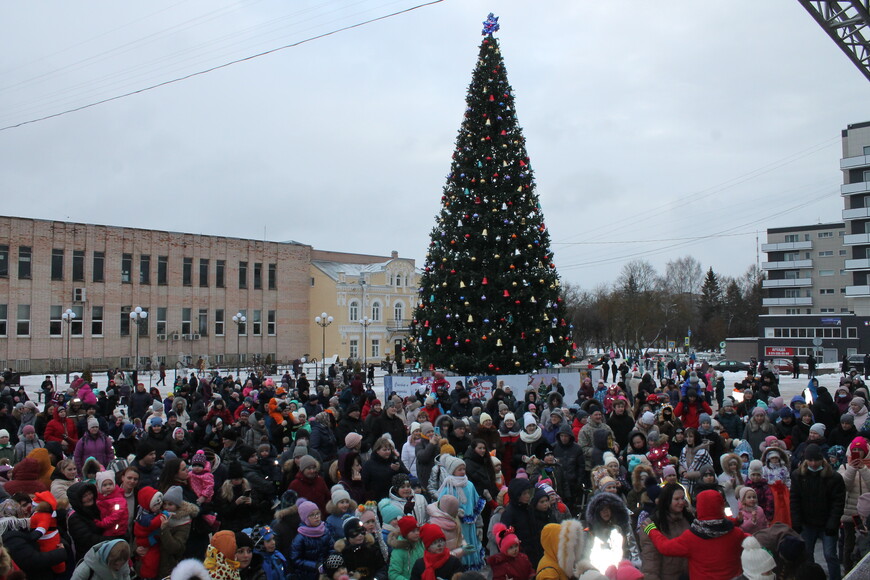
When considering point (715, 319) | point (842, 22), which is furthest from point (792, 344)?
point (842, 22)

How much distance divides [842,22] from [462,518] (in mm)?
8280

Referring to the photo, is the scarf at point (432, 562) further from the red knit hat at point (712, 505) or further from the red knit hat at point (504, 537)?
the red knit hat at point (712, 505)

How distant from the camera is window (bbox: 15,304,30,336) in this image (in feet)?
149

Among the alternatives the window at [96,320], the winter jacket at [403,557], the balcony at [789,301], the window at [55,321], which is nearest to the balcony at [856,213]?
the balcony at [789,301]

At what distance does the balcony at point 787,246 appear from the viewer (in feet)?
233

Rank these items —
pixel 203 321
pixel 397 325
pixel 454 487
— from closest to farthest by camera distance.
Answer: pixel 454 487 < pixel 203 321 < pixel 397 325

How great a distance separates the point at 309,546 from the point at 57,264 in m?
48.1

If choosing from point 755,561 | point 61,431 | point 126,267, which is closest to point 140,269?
point 126,267

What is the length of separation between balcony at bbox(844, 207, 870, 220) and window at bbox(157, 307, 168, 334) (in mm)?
55829

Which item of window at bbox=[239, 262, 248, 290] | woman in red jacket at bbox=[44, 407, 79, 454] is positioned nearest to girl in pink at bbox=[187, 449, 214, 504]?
woman in red jacket at bbox=[44, 407, 79, 454]

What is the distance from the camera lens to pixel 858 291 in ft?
190

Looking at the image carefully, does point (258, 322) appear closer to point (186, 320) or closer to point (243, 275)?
point (243, 275)

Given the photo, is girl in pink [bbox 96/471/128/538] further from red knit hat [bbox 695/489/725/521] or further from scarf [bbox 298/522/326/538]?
red knit hat [bbox 695/489/725/521]

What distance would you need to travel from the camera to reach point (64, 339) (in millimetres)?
46812
